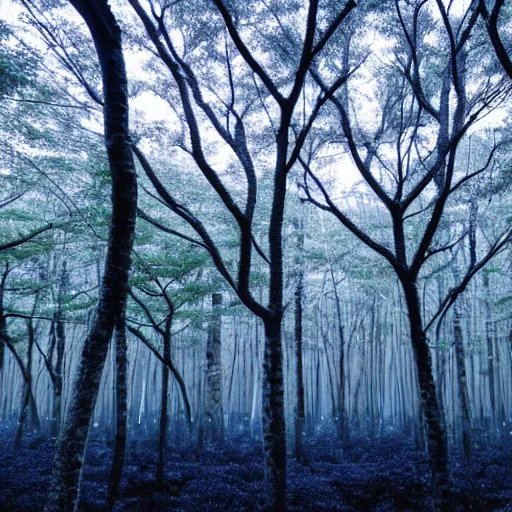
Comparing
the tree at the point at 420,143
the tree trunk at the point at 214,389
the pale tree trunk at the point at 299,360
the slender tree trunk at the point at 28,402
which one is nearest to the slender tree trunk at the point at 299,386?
the pale tree trunk at the point at 299,360

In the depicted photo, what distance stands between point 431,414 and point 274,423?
1.67 meters

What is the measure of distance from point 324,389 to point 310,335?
649 cm

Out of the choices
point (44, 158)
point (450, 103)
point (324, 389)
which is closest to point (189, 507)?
point (44, 158)

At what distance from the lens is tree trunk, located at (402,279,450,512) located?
4770 mm

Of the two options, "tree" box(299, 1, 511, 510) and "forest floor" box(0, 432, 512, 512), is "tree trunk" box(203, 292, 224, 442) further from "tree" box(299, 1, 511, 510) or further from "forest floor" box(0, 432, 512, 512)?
"tree" box(299, 1, 511, 510)

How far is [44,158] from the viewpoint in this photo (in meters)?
6.75

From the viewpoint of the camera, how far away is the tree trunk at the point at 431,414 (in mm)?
4770

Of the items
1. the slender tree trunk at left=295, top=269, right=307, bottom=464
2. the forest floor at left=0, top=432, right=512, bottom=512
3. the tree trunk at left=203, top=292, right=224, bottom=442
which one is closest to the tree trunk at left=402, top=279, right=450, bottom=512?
the forest floor at left=0, top=432, right=512, bottom=512

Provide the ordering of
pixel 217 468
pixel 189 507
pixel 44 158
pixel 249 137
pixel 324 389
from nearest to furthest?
pixel 189 507
pixel 44 158
pixel 249 137
pixel 217 468
pixel 324 389

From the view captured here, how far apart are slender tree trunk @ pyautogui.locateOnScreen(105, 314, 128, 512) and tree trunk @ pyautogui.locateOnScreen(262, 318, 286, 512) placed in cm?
166

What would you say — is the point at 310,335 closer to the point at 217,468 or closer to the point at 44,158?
the point at 217,468

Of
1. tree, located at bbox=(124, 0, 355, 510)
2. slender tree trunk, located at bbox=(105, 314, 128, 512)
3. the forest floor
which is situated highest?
tree, located at bbox=(124, 0, 355, 510)

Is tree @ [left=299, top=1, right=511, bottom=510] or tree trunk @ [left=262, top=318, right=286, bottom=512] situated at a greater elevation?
tree @ [left=299, top=1, right=511, bottom=510]

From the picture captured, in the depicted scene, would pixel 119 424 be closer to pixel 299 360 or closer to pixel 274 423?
pixel 274 423
